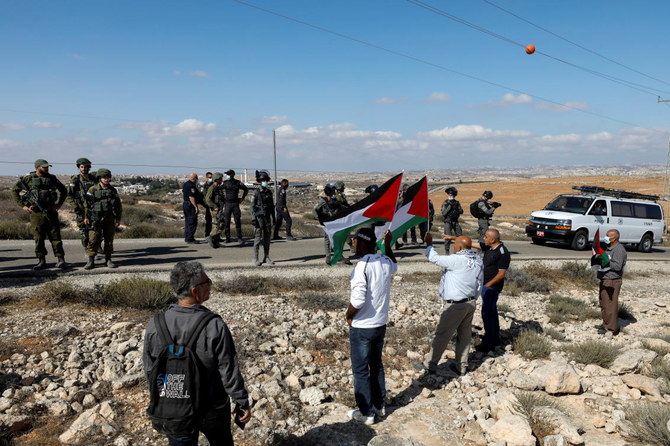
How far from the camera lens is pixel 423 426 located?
4.81 m

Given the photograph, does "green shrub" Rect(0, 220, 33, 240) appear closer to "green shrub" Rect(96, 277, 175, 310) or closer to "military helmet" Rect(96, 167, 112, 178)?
"military helmet" Rect(96, 167, 112, 178)

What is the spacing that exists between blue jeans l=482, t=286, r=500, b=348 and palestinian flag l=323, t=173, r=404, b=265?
1.98 meters

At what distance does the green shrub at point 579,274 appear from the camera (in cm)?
1267

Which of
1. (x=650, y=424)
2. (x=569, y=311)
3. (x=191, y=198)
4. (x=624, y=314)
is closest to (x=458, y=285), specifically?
(x=650, y=424)

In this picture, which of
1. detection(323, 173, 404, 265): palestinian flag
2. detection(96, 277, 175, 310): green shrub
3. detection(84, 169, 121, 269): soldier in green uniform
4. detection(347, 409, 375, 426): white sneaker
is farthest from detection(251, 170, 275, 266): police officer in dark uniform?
detection(347, 409, 375, 426): white sneaker

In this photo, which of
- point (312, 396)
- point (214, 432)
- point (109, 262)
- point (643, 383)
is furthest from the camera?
Answer: point (109, 262)

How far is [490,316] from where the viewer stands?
678 cm

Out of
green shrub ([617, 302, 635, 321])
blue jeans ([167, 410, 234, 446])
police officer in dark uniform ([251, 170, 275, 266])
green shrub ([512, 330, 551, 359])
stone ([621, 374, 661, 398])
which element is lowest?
green shrub ([617, 302, 635, 321])

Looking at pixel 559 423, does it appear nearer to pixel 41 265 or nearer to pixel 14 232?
pixel 41 265

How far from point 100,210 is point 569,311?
9.46 m

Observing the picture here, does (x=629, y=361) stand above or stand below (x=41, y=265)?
below

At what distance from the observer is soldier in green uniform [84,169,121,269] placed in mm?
9383

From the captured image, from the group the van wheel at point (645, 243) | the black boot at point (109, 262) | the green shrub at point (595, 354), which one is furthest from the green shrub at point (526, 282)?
the van wheel at point (645, 243)

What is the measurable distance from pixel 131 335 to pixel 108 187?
4.30m
